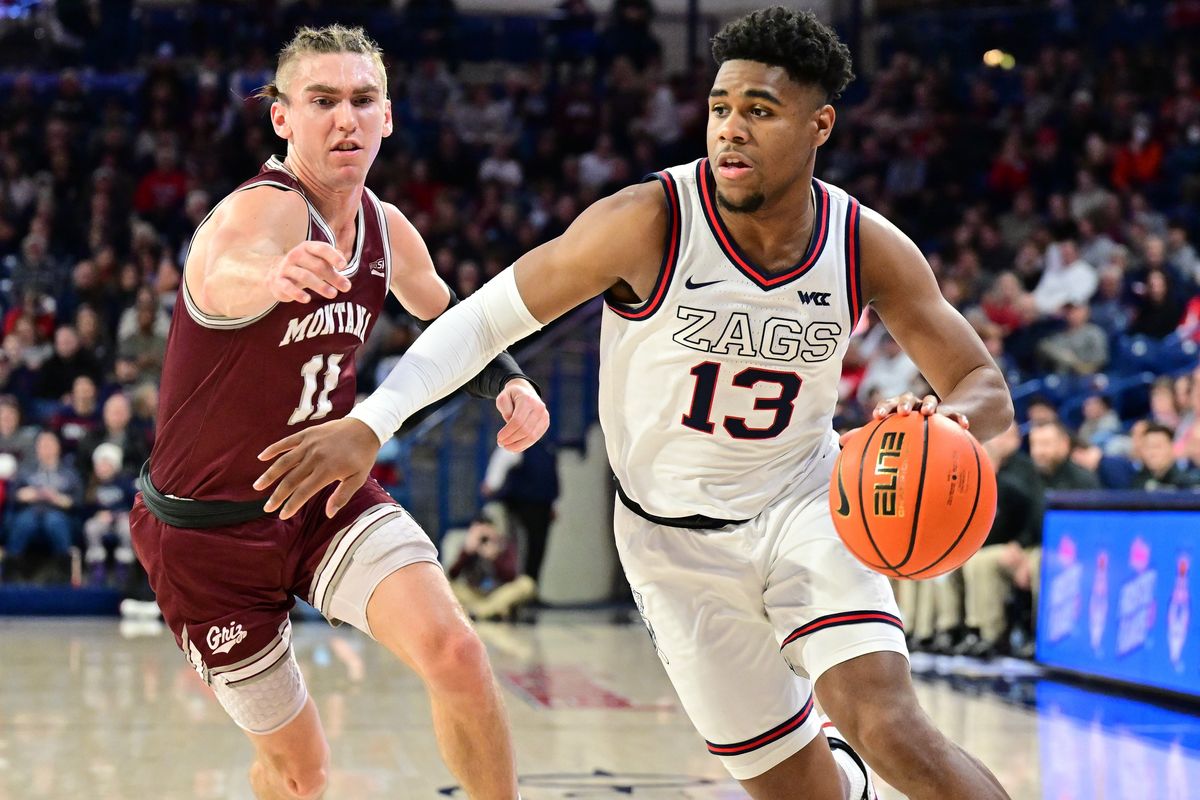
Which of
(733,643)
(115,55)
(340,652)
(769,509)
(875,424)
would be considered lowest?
(340,652)

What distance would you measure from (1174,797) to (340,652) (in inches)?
239

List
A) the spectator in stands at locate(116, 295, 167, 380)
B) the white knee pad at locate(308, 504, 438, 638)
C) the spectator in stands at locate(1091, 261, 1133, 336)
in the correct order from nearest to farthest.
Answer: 1. the white knee pad at locate(308, 504, 438, 638)
2. the spectator in stands at locate(1091, 261, 1133, 336)
3. the spectator in stands at locate(116, 295, 167, 380)

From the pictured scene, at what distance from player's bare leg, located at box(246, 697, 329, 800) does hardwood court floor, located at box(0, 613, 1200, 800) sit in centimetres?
140

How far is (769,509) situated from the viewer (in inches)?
148

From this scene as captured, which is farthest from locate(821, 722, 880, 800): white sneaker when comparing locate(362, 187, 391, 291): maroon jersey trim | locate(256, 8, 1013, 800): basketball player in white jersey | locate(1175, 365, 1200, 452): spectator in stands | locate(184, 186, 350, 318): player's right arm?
locate(1175, 365, 1200, 452): spectator in stands

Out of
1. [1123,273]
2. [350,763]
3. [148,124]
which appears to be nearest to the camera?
[350,763]

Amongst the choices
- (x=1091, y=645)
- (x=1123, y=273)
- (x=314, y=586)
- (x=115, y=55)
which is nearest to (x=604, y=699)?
(x=1091, y=645)

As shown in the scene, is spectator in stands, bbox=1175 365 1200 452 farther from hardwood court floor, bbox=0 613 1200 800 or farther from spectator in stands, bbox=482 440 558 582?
spectator in stands, bbox=482 440 558 582

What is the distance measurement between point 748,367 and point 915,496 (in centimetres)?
58

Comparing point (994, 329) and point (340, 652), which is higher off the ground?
point (994, 329)

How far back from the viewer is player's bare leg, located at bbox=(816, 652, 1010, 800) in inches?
122

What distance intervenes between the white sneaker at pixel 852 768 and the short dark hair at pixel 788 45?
1.62 meters

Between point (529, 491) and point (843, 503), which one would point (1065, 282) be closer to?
point (529, 491)

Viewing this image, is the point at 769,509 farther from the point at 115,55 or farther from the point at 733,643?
the point at 115,55
